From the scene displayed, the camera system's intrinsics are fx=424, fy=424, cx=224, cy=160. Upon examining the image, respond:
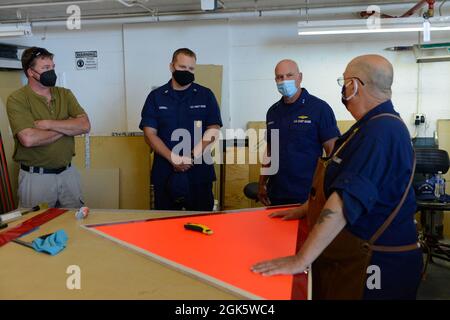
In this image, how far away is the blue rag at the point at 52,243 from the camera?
1663 mm

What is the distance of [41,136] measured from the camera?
2791mm

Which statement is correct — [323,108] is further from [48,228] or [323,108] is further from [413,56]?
[413,56]

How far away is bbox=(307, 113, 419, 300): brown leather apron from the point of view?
158 cm

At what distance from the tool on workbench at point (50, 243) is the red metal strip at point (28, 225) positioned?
69mm

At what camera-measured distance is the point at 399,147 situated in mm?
1503

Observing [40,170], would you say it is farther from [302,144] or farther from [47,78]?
[302,144]

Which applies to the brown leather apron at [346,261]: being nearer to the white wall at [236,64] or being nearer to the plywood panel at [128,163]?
the plywood panel at [128,163]

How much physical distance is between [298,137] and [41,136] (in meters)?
1.69

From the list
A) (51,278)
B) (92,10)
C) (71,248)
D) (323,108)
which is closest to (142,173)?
(92,10)

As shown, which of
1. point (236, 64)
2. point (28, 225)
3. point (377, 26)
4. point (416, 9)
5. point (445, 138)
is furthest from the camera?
point (236, 64)

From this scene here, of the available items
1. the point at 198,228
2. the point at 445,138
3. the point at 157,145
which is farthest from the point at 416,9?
the point at 198,228

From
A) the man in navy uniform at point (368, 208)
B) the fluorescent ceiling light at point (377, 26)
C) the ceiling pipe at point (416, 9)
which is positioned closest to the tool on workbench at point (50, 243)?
the man in navy uniform at point (368, 208)

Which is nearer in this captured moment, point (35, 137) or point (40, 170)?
point (35, 137)
